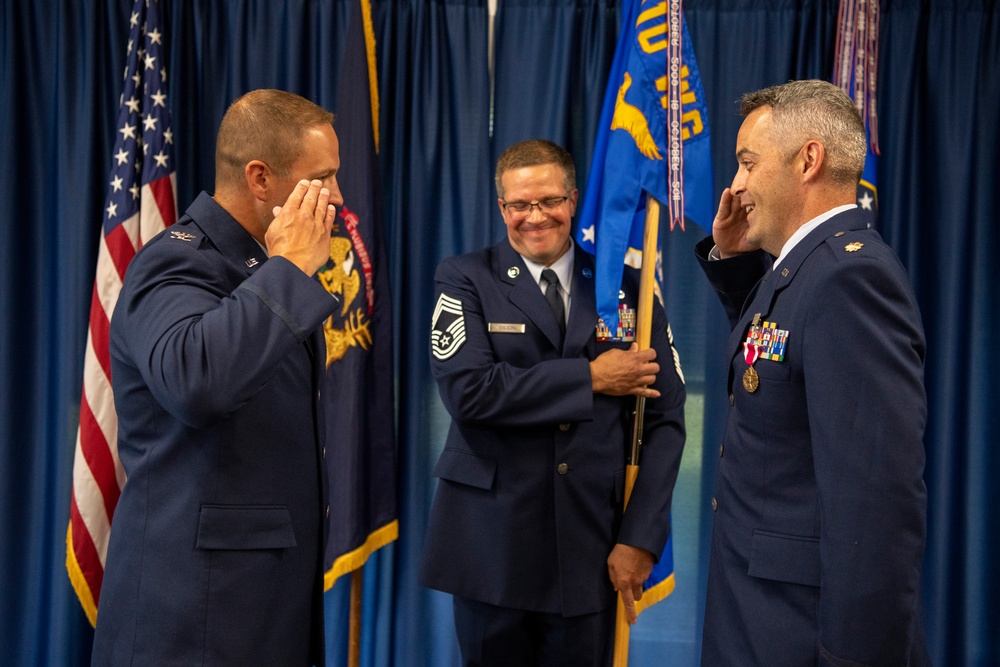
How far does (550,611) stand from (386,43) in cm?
209

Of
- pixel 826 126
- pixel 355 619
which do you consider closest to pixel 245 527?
pixel 826 126

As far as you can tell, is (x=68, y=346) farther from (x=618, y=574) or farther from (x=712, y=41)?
(x=712, y=41)

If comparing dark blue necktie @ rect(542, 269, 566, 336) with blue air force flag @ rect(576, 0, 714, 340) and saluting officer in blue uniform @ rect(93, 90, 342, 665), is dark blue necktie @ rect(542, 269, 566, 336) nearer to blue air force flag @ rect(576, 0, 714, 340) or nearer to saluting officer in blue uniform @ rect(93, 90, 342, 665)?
blue air force flag @ rect(576, 0, 714, 340)

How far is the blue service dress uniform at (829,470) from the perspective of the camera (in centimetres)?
125

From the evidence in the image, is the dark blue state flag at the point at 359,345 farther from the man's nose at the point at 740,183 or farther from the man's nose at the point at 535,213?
the man's nose at the point at 740,183

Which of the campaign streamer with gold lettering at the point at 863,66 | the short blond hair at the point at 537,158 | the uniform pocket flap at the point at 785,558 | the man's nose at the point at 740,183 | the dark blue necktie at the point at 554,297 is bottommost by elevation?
the uniform pocket flap at the point at 785,558

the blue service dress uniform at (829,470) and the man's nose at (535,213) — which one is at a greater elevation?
the man's nose at (535,213)

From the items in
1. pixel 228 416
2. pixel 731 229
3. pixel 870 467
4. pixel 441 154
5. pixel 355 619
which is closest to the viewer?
pixel 870 467

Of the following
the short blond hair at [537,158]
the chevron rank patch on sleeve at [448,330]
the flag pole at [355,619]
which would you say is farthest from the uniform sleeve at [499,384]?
the flag pole at [355,619]

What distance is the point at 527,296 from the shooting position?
229cm

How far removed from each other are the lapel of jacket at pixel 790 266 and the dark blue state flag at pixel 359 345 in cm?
160

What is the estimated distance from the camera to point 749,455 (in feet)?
5.00

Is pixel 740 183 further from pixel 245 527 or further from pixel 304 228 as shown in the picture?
pixel 245 527

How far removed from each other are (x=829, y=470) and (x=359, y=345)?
1905 mm
